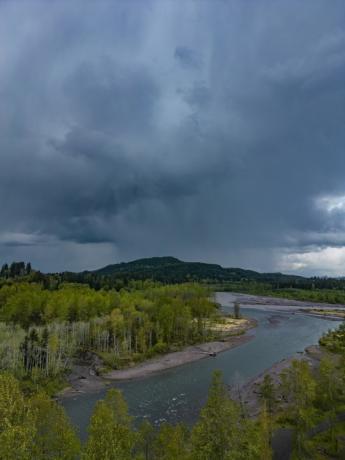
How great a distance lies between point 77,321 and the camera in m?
105

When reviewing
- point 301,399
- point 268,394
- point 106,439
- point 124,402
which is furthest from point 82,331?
point 106,439

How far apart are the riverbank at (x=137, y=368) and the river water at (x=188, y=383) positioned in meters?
2.51

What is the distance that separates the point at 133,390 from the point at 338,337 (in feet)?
235

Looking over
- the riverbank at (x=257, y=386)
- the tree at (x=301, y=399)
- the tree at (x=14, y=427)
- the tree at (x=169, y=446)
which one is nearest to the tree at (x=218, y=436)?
the tree at (x=169, y=446)

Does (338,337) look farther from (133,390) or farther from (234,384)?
(133,390)

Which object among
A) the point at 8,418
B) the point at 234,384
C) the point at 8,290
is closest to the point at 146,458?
the point at 8,418

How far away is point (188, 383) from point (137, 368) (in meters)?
16.9

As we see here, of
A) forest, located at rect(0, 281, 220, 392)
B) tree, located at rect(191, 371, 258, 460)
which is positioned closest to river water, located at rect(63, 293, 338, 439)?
forest, located at rect(0, 281, 220, 392)

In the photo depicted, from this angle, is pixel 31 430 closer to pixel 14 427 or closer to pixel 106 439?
pixel 14 427

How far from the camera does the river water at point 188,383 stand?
6022 centimetres

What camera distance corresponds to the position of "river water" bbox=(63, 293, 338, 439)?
60.2 m

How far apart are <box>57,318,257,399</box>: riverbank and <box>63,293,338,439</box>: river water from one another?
2507 mm

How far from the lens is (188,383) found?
77438mm

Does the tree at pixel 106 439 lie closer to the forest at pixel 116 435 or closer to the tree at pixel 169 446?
the forest at pixel 116 435
